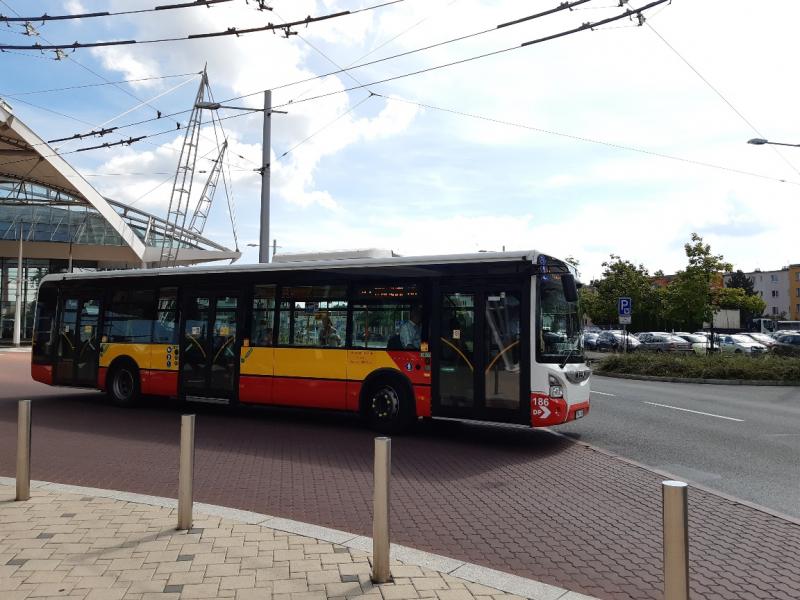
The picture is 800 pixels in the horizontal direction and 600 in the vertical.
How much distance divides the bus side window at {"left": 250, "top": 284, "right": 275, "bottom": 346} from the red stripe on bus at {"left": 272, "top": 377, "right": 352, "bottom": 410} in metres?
0.77

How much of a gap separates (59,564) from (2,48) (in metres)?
9.40

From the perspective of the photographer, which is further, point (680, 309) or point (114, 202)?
point (114, 202)

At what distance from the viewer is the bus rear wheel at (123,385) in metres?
12.8

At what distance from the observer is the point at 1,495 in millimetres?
5914

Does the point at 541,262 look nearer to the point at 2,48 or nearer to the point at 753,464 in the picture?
the point at 753,464

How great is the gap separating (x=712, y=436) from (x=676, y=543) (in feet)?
27.9

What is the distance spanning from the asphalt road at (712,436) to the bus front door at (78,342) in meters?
9.61

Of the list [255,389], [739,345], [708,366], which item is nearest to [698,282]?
[739,345]

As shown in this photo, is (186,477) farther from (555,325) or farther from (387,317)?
(555,325)

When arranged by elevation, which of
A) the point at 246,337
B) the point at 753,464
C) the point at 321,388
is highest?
the point at 246,337

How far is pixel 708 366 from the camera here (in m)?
22.6

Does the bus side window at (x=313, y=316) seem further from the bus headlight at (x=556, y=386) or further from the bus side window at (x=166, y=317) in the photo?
the bus headlight at (x=556, y=386)

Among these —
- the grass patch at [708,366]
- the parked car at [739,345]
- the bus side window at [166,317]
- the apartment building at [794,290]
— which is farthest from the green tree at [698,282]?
the apartment building at [794,290]

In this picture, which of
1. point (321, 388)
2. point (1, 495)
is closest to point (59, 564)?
point (1, 495)
